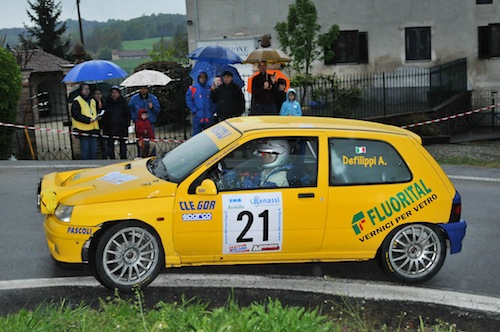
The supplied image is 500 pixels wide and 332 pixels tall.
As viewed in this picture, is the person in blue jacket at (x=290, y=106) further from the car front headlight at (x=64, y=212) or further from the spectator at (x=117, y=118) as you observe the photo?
the car front headlight at (x=64, y=212)

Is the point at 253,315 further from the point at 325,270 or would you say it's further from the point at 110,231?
the point at 325,270

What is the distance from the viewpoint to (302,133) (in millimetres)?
6973

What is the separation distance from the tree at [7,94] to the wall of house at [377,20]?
13.0m

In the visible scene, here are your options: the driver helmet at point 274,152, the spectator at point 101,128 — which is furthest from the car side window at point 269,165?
the spectator at point 101,128

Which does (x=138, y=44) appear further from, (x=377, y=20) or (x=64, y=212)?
(x=64, y=212)

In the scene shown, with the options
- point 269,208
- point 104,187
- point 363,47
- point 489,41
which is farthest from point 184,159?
point 489,41

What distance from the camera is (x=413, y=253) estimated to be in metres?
7.00

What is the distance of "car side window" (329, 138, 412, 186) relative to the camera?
6910 mm

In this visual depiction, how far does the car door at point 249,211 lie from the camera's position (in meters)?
6.64

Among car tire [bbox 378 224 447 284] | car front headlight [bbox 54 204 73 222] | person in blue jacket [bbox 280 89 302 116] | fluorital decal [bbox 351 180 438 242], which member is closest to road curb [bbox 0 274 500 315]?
car tire [bbox 378 224 447 284]

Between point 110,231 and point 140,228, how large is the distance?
28 centimetres

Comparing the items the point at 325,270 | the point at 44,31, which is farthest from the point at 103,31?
the point at 325,270

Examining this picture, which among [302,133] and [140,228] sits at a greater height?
[302,133]

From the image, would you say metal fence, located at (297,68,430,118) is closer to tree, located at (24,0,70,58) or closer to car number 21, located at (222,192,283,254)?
car number 21, located at (222,192,283,254)
